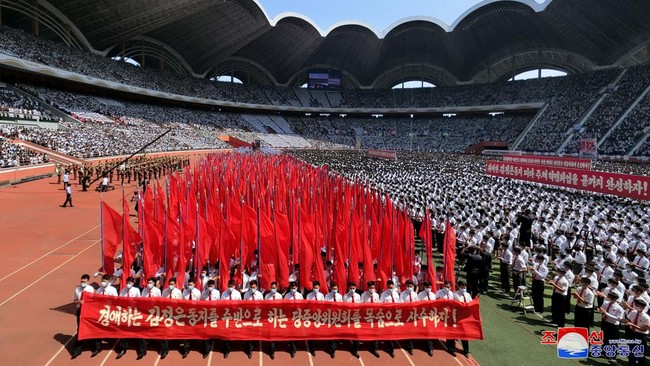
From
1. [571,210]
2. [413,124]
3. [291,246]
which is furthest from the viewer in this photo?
[413,124]

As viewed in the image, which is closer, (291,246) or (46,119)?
(291,246)

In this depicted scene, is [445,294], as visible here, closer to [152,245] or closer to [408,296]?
[408,296]

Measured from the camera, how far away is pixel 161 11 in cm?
4534

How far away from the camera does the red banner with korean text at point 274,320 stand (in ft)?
23.1

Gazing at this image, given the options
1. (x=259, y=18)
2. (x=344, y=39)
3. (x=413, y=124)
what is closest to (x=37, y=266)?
(x=259, y=18)

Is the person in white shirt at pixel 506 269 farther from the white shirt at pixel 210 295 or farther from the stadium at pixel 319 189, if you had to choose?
the white shirt at pixel 210 295

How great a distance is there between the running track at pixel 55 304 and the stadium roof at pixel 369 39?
35.4 m

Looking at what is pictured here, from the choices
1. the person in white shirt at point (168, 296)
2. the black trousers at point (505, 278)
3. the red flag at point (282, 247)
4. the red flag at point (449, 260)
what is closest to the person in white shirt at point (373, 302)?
the red flag at point (282, 247)

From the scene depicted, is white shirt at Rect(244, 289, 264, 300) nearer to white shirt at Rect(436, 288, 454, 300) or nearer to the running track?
the running track

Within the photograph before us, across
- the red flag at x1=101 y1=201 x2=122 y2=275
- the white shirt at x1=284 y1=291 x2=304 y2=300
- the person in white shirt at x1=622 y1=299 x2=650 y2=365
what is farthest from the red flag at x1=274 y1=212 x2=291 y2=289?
the person in white shirt at x1=622 y1=299 x2=650 y2=365

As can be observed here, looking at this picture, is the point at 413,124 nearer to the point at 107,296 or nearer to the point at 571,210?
the point at 571,210

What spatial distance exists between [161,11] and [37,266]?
41.7 meters

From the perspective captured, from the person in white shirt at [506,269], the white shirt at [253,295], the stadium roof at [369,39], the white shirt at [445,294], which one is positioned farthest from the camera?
the stadium roof at [369,39]

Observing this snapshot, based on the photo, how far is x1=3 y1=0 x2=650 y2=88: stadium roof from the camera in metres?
46.5
